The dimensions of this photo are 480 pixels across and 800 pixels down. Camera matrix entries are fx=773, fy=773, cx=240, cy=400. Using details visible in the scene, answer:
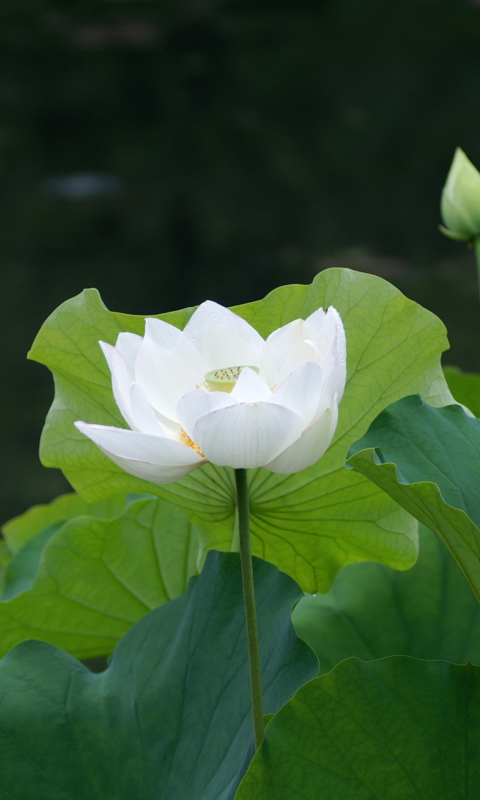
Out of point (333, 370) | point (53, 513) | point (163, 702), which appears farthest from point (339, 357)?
point (53, 513)

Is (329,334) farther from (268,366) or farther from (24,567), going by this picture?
(24,567)

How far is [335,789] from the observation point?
13.7 inches

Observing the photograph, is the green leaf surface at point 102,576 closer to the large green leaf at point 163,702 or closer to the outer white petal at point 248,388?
the large green leaf at point 163,702

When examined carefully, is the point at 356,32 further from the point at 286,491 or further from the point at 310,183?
the point at 286,491

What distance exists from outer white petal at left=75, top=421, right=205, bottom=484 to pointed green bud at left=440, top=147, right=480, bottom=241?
51 cm

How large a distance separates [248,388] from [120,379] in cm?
6

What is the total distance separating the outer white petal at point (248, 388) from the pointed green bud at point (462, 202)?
48cm

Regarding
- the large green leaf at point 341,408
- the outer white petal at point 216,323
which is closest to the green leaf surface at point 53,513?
the large green leaf at point 341,408

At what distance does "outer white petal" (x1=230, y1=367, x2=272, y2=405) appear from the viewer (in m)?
0.34

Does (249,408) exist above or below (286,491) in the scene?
above

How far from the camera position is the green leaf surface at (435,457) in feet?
1.25

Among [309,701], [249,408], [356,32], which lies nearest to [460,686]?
[309,701]

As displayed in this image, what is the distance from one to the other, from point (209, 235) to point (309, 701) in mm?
3552

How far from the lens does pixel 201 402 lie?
321 millimetres
